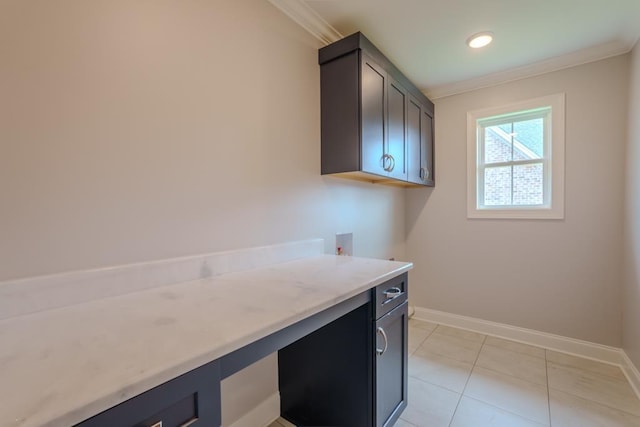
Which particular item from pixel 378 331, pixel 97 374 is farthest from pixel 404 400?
pixel 97 374

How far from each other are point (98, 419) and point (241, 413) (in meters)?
1.14

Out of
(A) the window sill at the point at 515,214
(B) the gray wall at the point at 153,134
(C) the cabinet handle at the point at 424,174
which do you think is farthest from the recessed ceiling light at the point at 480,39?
(A) the window sill at the point at 515,214

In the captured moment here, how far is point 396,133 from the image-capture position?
83.2 inches

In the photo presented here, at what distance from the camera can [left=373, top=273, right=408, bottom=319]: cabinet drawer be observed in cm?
130

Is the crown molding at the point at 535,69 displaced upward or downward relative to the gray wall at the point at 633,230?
upward

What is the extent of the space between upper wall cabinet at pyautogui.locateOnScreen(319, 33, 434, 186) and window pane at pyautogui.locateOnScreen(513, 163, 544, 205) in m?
1.18

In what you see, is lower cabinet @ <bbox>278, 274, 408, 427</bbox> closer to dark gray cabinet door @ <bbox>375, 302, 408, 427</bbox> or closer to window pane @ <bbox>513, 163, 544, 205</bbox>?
dark gray cabinet door @ <bbox>375, 302, 408, 427</bbox>

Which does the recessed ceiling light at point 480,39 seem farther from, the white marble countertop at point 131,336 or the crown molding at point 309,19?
the white marble countertop at point 131,336

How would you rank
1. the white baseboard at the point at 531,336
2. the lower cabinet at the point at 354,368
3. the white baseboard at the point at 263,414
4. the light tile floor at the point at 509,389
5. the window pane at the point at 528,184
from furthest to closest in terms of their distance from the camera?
the window pane at the point at 528,184 → the white baseboard at the point at 531,336 → the light tile floor at the point at 509,389 → the white baseboard at the point at 263,414 → the lower cabinet at the point at 354,368

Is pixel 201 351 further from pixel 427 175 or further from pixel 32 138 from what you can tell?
pixel 427 175

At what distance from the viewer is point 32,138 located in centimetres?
84

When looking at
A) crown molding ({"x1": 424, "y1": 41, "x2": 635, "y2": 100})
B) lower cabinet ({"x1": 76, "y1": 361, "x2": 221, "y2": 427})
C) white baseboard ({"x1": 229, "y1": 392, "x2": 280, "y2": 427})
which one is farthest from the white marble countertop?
crown molding ({"x1": 424, "y1": 41, "x2": 635, "y2": 100})

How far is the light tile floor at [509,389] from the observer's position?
1.56 m

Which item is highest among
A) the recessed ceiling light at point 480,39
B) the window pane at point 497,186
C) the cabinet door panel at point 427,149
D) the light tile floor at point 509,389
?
the recessed ceiling light at point 480,39
